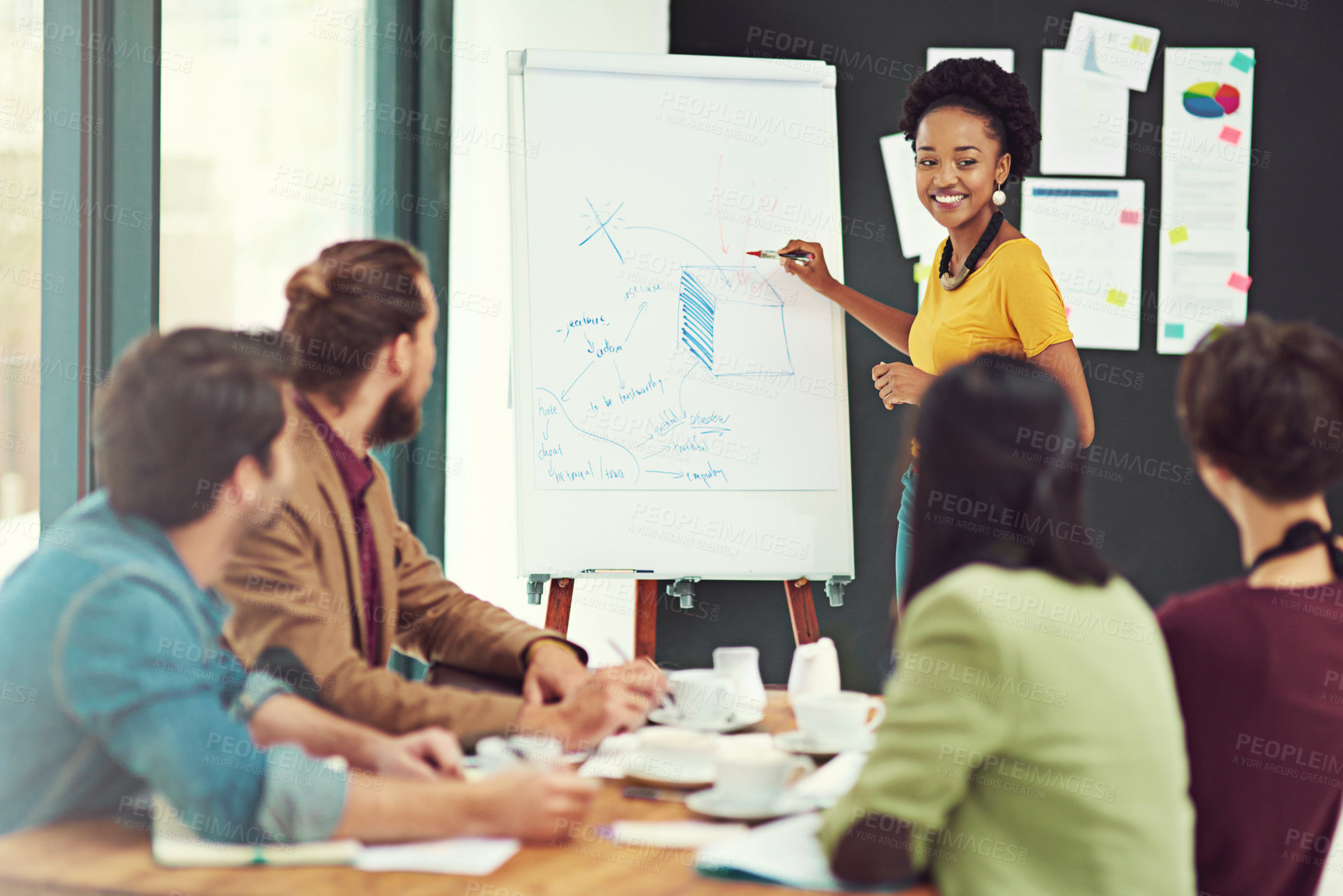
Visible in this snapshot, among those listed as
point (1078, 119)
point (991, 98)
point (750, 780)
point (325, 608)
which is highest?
point (1078, 119)

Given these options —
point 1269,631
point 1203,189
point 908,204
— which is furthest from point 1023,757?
point 1203,189

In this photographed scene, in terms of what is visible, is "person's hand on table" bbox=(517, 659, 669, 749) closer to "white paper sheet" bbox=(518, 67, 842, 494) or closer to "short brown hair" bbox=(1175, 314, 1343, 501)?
"short brown hair" bbox=(1175, 314, 1343, 501)

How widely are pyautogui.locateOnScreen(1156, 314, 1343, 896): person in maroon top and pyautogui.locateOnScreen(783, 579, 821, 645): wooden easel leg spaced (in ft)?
3.69

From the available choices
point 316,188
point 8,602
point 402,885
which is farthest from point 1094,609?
point 316,188

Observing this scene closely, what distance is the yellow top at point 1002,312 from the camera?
2.07 metres

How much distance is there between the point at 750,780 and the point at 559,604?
122 centimetres

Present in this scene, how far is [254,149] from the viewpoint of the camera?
7.00ft

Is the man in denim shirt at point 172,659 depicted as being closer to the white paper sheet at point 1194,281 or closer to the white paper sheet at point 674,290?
the white paper sheet at point 674,290

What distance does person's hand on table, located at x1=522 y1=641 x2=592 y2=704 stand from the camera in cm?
143

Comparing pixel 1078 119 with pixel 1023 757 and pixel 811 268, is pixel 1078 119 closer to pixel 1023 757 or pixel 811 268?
pixel 811 268

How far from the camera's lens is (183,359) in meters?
0.95

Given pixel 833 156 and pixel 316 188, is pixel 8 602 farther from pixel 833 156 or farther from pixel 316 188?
pixel 833 156

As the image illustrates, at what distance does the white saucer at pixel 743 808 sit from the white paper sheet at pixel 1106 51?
250 cm

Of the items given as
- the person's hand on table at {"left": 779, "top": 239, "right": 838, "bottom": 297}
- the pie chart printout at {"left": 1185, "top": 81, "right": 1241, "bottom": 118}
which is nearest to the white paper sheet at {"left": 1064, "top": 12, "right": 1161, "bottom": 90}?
the pie chart printout at {"left": 1185, "top": 81, "right": 1241, "bottom": 118}
